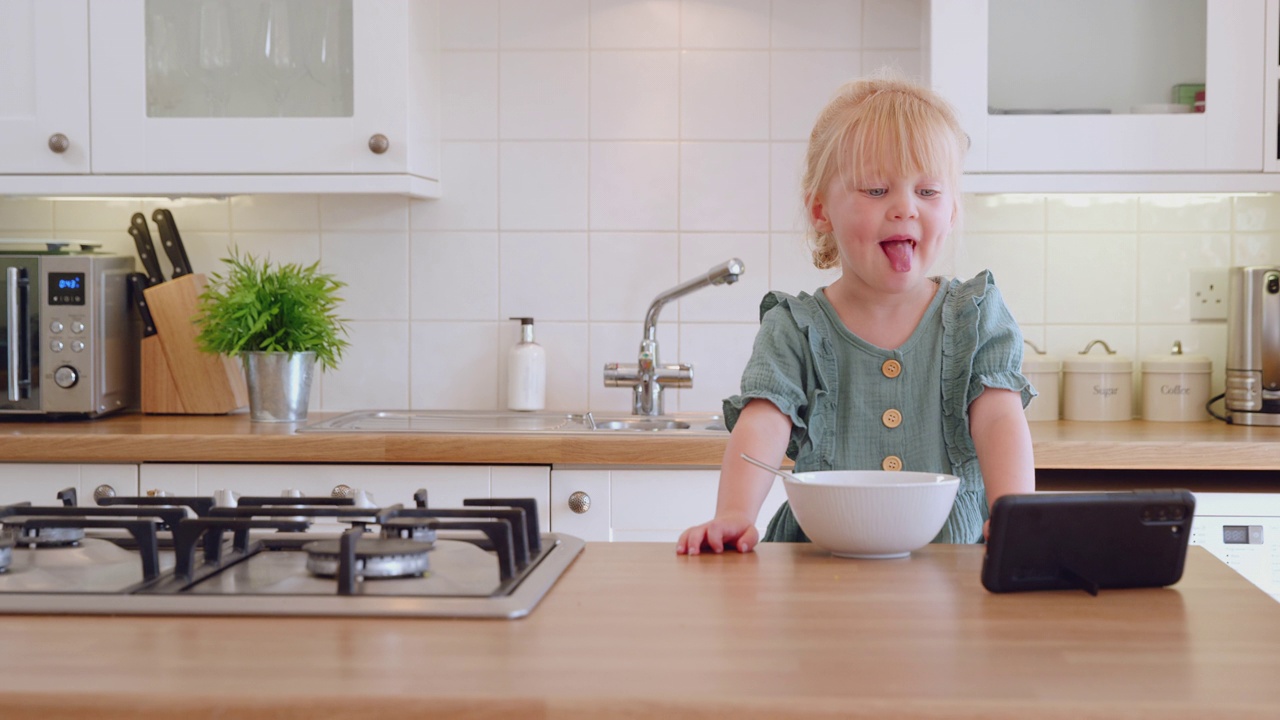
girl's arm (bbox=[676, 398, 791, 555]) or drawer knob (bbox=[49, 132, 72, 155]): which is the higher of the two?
drawer knob (bbox=[49, 132, 72, 155])

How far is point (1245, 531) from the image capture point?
194cm

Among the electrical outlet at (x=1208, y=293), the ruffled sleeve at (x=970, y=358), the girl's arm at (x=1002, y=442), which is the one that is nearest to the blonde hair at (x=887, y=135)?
the ruffled sleeve at (x=970, y=358)

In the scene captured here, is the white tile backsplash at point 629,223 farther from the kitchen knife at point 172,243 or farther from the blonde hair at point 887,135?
the blonde hair at point 887,135

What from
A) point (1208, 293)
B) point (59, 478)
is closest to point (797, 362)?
point (59, 478)

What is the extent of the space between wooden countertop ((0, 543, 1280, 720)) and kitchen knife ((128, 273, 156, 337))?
1.75 meters

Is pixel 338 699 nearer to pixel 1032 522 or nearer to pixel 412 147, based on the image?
pixel 1032 522

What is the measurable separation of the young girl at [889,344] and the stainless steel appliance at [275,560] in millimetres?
384

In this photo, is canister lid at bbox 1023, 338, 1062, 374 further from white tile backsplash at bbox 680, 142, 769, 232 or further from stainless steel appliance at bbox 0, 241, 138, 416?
stainless steel appliance at bbox 0, 241, 138, 416

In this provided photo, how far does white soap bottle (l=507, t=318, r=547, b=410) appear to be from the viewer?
243 cm

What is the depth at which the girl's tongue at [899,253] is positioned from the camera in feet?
4.39

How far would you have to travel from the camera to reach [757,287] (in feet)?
8.21

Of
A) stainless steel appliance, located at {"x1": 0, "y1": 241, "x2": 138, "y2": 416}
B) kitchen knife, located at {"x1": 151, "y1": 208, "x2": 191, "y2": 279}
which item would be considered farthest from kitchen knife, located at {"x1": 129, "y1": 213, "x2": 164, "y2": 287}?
stainless steel appliance, located at {"x1": 0, "y1": 241, "x2": 138, "y2": 416}

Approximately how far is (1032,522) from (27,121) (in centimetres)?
204

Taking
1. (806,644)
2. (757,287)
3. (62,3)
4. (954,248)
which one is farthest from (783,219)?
(806,644)
